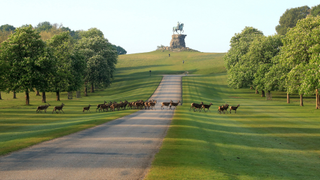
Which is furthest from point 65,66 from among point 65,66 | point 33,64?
point 33,64

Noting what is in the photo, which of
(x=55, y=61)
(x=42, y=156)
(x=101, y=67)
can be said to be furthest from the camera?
(x=101, y=67)

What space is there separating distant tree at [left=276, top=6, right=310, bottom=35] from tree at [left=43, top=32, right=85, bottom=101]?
148549 mm

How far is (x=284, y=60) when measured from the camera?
4597 cm

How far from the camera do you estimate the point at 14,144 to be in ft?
54.4

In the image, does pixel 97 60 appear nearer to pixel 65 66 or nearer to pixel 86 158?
pixel 65 66

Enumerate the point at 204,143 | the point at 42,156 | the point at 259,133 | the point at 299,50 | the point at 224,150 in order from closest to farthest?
the point at 42,156 < the point at 224,150 < the point at 204,143 < the point at 259,133 < the point at 299,50

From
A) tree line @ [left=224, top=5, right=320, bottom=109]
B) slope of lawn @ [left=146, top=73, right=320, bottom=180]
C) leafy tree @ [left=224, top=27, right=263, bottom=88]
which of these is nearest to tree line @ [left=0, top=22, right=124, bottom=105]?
slope of lawn @ [left=146, top=73, right=320, bottom=180]

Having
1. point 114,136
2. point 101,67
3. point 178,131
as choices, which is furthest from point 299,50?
point 101,67

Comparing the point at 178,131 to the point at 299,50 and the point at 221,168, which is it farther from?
the point at 299,50

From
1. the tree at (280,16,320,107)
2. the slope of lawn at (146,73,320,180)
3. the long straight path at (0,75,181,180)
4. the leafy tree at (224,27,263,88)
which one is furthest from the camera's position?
the leafy tree at (224,27,263,88)

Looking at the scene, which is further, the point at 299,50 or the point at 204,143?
the point at 299,50

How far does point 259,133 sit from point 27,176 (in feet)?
62.0

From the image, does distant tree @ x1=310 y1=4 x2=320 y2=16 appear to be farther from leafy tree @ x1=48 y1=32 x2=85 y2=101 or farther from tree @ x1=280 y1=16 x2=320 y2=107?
leafy tree @ x1=48 y1=32 x2=85 y2=101

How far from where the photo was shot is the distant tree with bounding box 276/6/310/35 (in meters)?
172
